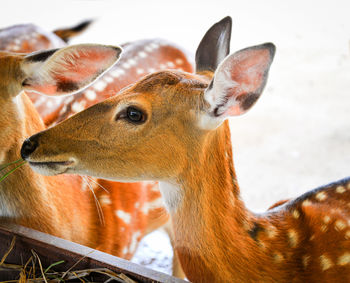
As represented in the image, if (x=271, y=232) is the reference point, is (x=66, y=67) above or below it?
above

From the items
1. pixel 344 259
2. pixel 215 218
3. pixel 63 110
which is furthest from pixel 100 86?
pixel 344 259

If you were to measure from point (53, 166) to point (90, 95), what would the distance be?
52cm

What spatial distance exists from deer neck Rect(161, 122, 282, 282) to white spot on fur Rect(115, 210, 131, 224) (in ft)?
1.26

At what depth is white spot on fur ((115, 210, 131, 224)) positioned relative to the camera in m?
1.26

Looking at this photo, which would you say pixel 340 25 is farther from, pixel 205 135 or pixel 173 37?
pixel 205 135

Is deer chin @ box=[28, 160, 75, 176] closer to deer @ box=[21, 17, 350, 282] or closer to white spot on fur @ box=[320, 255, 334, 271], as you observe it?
deer @ box=[21, 17, 350, 282]

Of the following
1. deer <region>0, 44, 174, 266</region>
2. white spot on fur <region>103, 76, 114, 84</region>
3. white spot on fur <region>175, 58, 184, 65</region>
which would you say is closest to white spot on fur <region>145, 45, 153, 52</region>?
white spot on fur <region>175, 58, 184, 65</region>

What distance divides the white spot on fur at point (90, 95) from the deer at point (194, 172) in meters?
0.46

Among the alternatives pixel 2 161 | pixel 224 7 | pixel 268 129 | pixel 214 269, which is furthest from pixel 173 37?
pixel 214 269

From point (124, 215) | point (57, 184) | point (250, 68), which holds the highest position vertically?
point (250, 68)

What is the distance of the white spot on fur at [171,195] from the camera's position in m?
0.91

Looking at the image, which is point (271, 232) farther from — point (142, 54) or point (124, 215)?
A: point (142, 54)

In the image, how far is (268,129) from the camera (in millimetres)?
1822

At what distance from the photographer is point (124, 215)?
1.28 meters
